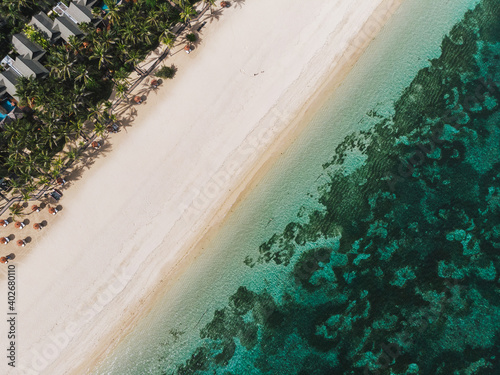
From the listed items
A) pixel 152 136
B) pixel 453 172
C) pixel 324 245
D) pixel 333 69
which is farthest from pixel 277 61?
pixel 453 172

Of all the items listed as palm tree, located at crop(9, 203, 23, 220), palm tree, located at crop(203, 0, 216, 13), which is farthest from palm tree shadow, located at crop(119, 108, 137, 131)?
palm tree, located at crop(203, 0, 216, 13)

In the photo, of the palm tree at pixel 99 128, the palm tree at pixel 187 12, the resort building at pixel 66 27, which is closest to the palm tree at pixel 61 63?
the resort building at pixel 66 27

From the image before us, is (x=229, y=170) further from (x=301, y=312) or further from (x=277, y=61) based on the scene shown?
(x=301, y=312)

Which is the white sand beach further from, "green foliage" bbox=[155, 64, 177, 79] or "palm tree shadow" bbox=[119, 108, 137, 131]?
"green foliage" bbox=[155, 64, 177, 79]

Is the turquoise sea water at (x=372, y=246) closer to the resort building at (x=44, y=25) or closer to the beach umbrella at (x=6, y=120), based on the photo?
the beach umbrella at (x=6, y=120)

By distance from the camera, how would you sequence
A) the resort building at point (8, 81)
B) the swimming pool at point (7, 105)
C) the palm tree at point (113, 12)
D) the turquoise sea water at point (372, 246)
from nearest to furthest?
1. the palm tree at point (113, 12)
2. the resort building at point (8, 81)
3. the swimming pool at point (7, 105)
4. the turquoise sea water at point (372, 246)

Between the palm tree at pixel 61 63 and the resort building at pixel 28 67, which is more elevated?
the palm tree at pixel 61 63

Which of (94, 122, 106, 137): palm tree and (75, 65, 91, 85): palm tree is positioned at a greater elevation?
(75, 65, 91, 85): palm tree
